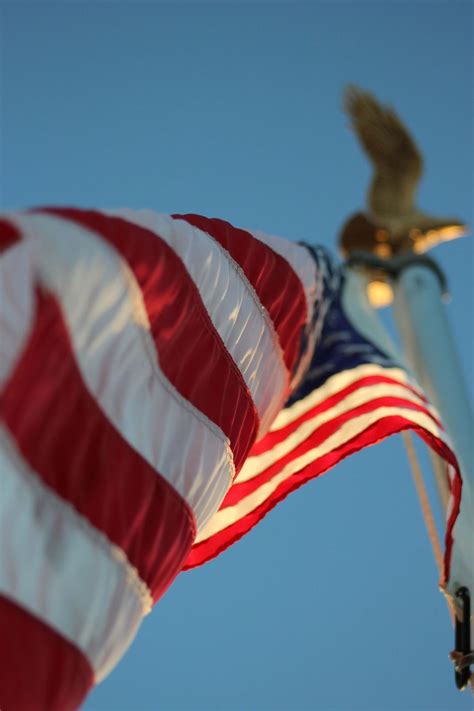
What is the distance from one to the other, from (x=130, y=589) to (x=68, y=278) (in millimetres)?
1063

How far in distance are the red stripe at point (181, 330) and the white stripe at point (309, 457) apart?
64 centimetres

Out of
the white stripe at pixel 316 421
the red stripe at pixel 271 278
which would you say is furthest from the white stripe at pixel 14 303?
the white stripe at pixel 316 421

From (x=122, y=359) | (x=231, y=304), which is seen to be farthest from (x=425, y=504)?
(x=122, y=359)

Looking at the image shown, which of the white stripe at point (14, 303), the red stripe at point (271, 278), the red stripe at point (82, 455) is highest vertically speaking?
the red stripe at point (271, 278)

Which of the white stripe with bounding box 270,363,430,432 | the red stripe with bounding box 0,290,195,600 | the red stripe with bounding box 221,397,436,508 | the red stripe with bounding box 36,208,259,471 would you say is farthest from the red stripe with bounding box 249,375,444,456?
the red stripe with bounding box 0,290,195,600

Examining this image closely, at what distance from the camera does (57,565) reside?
8.47 feet

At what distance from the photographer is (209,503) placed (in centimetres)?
354

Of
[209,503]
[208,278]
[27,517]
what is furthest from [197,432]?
[27,517]

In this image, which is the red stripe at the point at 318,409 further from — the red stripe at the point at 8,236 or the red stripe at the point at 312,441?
the red stripe at the point at 8,236

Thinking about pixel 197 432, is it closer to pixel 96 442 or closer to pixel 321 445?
pixel 96 442

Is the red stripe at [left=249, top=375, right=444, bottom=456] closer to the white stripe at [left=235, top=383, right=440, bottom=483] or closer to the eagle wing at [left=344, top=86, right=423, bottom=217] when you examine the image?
the white stripe at [left=235, top=383, right=440, bottom=483]

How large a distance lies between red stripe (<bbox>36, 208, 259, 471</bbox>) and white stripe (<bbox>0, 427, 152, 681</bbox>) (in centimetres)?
78

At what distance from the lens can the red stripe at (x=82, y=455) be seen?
8.28ft

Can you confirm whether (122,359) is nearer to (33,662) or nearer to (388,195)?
(33,662)
